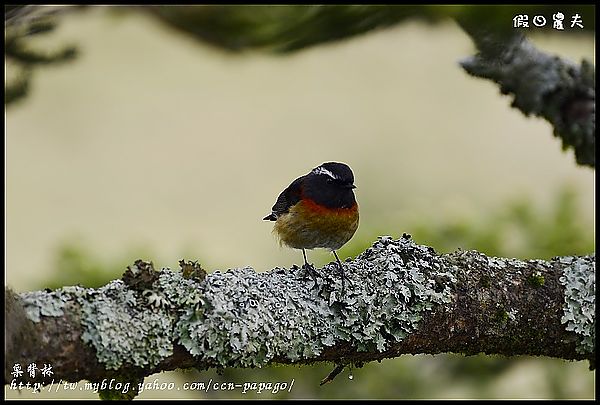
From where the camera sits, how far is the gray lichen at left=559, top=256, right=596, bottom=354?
117 inches

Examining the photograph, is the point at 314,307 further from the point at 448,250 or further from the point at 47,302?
the point at 448,250

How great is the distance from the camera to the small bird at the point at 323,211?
412 cm

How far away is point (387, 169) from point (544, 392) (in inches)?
173

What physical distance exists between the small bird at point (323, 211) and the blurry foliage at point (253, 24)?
2.23 feet

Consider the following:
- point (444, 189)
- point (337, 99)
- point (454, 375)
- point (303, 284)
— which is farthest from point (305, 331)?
point (337, 99)

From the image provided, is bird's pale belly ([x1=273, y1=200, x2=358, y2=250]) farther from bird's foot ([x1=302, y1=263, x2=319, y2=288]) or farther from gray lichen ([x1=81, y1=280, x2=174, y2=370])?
gray lichen ([x1=81, y1=280, x2=174, y2=370])

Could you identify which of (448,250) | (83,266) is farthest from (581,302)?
(83,266)

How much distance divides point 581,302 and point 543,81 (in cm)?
103

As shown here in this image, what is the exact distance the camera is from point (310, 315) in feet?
8.96

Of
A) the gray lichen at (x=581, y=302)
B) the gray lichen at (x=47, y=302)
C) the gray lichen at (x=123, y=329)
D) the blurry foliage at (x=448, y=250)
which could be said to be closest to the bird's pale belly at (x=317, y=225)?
the blurry foliage at (x=448, y=250)

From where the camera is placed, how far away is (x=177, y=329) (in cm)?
248

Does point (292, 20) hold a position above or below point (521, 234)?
above

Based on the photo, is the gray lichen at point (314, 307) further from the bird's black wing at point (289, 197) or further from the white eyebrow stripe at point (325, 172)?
the bird's black wing at point (289, 197)

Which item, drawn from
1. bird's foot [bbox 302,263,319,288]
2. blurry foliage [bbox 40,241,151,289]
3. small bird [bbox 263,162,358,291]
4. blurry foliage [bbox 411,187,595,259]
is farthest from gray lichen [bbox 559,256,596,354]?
→ blurry foliage [bbox 40,241,151,289]
